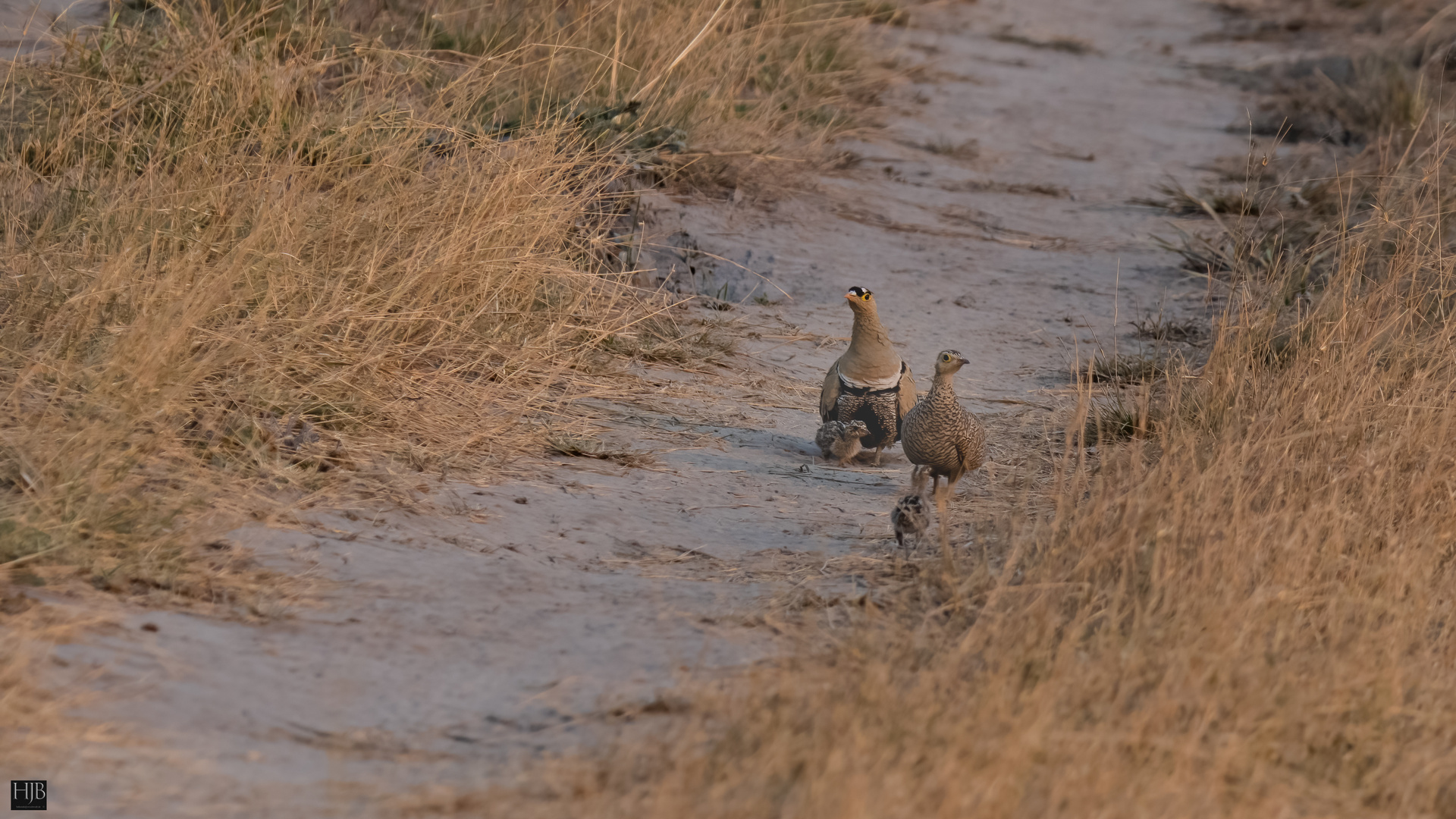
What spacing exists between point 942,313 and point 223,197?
10.3ft

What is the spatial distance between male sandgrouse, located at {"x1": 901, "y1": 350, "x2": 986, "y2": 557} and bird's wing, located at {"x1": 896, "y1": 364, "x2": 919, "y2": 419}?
422 mm

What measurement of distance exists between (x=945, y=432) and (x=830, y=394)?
25.8 inches

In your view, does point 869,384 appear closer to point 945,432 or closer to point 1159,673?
point 945,432

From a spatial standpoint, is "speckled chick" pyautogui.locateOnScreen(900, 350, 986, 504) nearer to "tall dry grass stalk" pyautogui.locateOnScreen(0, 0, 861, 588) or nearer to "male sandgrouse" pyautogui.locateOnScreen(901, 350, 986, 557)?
"male sandgrouse" pyautogui.locateOnScreen(901, 350, 986, 557)

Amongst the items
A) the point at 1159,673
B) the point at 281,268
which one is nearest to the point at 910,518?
the point at 1159,673

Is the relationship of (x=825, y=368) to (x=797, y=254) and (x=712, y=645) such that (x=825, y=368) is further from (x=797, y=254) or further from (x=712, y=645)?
(x=712, y=645)

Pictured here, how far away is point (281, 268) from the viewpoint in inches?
147

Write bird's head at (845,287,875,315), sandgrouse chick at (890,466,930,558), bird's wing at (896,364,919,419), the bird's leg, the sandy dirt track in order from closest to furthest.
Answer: the sandy dirt track, the bird's leg, sandgrouse chick at (890,466,930,558), bird's head at (845,287,875,315), bird's wing at (896,364,919,419)

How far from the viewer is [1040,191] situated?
300 inches

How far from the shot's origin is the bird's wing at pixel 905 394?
4125mm

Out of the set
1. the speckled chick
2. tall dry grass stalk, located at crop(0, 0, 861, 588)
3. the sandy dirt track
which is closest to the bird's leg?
the sandy dirt track

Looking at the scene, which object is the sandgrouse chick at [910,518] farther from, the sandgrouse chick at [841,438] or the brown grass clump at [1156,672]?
the sandgrouse chick at [841,438]

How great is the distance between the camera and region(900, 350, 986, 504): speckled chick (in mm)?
3590

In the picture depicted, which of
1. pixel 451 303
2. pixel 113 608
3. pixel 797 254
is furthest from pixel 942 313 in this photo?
pixel 113 608
